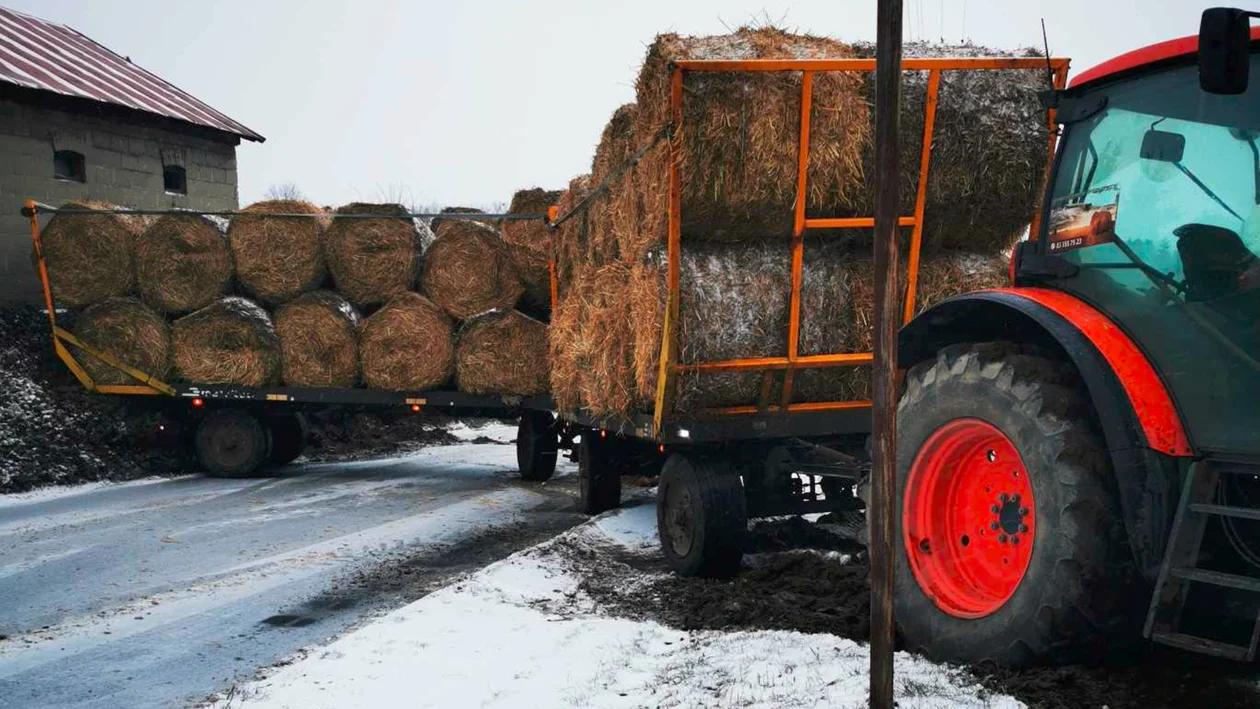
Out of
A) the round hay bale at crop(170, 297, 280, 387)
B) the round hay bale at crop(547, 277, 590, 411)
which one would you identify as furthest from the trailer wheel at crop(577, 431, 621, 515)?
the round hay bale at crop(170, 297, 280, 387)

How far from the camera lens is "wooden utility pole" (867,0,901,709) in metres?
3.51

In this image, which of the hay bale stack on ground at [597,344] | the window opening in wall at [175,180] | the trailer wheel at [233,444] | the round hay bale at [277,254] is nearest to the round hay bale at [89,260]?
the round hay bale at [277,254]

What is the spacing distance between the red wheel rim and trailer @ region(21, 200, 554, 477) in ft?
24.3

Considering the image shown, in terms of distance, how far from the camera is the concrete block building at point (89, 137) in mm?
15367

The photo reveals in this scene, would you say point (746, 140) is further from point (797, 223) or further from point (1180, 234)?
point (1180, 234)

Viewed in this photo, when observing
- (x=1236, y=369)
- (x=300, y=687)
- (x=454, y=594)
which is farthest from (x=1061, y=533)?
(x=454, y=594)

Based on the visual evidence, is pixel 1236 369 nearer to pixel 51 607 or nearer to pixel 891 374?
pixel 891 374

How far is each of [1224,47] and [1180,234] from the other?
2.54ft

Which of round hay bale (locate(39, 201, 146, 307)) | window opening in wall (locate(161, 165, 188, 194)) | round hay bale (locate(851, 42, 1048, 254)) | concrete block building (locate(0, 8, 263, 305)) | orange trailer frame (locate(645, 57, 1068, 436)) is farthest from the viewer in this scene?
window opening in wall (locate(161, 165, 188, 194))

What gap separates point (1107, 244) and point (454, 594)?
4017 millimetres

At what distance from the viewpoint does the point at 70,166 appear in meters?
16.8

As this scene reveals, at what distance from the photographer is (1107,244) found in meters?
4.28

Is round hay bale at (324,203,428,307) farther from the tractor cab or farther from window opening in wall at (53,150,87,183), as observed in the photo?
the tractor cab

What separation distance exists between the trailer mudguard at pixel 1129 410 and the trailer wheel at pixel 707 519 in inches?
111
